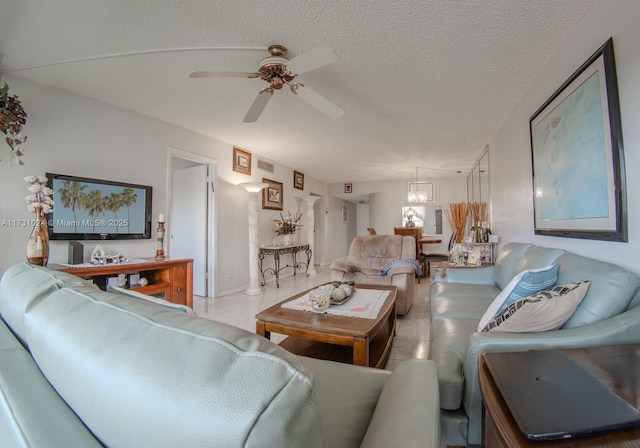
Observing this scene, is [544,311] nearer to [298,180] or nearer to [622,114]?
[622,114]

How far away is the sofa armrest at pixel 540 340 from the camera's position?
0.98 metres

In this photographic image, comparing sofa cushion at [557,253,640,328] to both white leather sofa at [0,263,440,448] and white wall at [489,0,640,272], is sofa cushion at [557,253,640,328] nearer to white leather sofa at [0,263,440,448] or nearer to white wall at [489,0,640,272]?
white wall at [489,0,640,272]

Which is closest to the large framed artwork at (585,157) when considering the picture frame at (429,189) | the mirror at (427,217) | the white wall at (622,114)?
the white wall at (622,114)

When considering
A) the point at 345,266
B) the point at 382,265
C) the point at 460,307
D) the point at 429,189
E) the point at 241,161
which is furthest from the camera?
the point at 429,189

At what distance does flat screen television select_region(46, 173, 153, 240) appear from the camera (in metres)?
2.54

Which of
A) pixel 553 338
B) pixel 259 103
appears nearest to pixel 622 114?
pixel 553 338

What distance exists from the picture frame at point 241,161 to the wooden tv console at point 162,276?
1920mm

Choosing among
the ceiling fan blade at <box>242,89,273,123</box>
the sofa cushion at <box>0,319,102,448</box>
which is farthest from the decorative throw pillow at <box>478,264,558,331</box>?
the ceiling fan blade at <box>242,89,273,123</box>

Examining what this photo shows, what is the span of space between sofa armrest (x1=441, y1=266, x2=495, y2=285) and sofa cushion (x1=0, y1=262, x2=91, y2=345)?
9.53 feet

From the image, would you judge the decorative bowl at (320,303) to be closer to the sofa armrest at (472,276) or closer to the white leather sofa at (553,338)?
the white leather sofa at (553,338)

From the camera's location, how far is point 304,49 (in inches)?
80.2

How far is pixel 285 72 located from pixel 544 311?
2048 millimetres

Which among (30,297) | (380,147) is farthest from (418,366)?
(380,147)

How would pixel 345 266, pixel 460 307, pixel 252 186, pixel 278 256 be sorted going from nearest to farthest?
1. pixel 460 307
2. pixel 345 266
3. pixel 252 186
4. pixel 278 256
